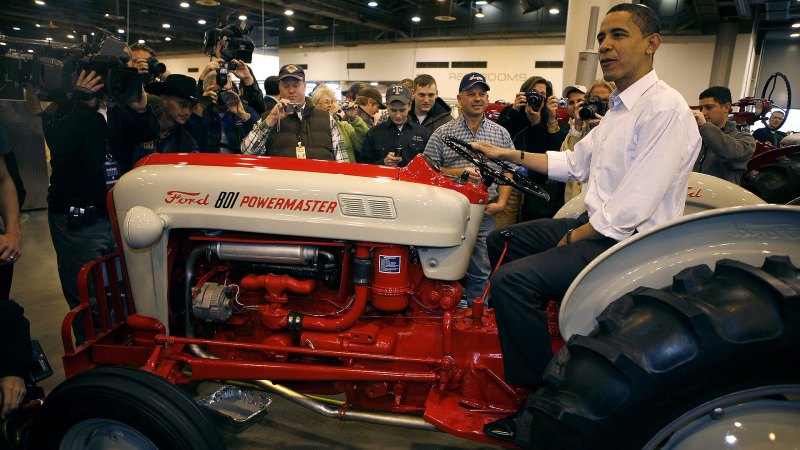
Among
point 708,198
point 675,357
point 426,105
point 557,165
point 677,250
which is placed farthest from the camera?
point 426,105

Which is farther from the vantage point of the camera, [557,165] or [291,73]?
[291,73]

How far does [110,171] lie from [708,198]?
3.29 m

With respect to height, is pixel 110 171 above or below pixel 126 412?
above

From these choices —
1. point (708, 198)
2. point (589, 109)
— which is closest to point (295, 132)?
point (589, 109)

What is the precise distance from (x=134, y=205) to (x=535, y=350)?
5.76ft

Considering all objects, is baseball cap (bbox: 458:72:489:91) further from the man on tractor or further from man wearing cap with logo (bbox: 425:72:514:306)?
the man on tractor

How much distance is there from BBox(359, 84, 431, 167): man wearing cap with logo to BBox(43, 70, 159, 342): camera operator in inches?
70.6

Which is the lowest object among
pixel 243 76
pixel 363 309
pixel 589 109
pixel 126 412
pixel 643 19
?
pixel 126 412

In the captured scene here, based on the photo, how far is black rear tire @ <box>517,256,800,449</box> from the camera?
1323mm

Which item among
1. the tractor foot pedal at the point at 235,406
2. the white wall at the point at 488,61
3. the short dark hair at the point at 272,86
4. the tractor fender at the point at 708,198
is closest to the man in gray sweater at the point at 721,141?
the tractor fender at the point at 708,198

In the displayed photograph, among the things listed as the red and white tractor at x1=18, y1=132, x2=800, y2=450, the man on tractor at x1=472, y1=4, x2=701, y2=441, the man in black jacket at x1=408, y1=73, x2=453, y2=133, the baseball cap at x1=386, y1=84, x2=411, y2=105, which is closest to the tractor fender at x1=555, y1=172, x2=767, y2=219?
the red and white tractor at x1=18, y1=132, x2=800, y2=450

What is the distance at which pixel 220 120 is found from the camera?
3.77m

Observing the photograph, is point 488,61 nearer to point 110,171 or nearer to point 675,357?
point 110,171

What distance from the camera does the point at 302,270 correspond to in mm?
2266
